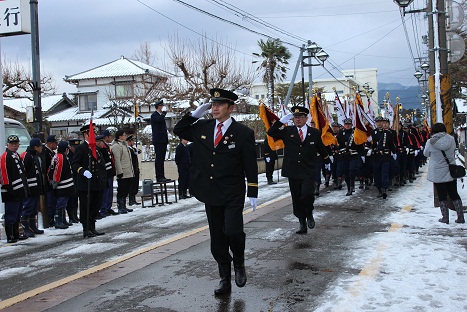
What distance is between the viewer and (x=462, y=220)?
10.2m

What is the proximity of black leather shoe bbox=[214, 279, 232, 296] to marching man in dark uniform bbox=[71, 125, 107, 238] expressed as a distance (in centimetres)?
490

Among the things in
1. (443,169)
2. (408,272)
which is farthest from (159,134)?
(408,272)

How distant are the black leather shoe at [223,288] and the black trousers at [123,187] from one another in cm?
852

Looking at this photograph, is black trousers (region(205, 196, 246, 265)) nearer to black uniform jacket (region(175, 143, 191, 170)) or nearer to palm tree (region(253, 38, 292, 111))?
black uniform jacket (region(175, 143, 191, 170))

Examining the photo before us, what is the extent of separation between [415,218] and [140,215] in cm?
606

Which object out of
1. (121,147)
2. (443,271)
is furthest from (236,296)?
(121,147)

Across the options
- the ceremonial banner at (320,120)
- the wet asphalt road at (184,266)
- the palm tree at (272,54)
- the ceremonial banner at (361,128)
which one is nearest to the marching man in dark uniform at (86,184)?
the wet asphalt road at (184,266)

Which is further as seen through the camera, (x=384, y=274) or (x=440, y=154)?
(x=440, y=154)

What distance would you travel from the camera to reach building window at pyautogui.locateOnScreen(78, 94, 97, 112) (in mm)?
53219

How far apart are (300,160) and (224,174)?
12.7 feet

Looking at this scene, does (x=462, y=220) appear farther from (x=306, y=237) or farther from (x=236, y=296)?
(x=236, y=296)

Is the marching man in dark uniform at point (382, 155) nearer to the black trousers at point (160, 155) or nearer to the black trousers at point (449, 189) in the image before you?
the black trousers at point (449, 189)

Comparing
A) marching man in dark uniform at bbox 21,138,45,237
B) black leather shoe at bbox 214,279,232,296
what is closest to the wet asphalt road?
black leather shoe at bbox 214,279,232,296

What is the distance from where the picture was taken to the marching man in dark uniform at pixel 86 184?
33.9ft
